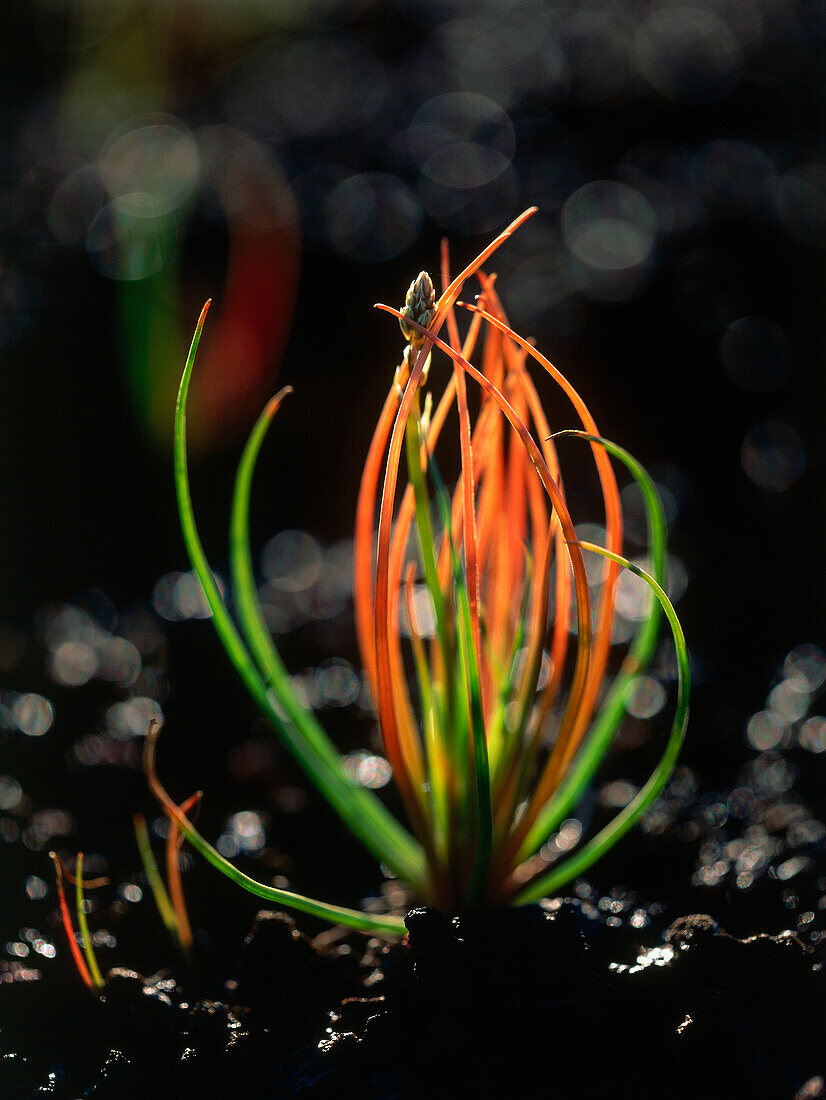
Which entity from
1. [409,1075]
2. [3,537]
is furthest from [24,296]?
[409,1075]

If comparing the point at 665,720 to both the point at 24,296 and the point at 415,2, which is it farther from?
the point at 415,2

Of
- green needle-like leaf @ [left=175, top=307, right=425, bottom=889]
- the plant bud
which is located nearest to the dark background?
green needle-like leaf @ [left=175, top=307, right=425, bottom=889]

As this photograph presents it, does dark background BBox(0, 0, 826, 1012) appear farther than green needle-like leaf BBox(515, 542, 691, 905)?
Yes

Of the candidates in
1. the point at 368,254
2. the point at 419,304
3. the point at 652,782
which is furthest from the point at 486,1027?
the point at 368,254

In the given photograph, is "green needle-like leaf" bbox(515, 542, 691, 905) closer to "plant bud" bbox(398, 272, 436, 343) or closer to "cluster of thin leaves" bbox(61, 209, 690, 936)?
"cluster of thin leaves" bbox(61, 209, 690, 936)

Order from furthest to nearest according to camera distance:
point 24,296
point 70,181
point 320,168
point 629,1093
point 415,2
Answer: point 415,2 → point 320,168 → point 70,181 → point 24,296 → point 629,1093
